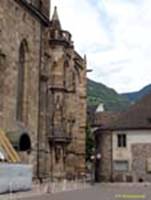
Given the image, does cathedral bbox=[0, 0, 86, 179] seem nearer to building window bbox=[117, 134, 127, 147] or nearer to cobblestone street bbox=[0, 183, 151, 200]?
building window bbox=[117, 134, 127, 147]

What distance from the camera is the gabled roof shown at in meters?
71.7

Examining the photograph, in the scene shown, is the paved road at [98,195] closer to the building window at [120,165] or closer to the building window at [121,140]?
the building window at [120,165]

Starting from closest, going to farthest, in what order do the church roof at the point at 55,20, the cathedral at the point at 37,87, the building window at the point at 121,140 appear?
the cathedral at the point at 37,87 → the church roof at the point at 55,20 → the building window at the point at 121,140

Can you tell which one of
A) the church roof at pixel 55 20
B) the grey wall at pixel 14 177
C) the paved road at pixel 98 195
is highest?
the church roof at pixel 55 20

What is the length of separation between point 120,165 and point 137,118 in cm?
570

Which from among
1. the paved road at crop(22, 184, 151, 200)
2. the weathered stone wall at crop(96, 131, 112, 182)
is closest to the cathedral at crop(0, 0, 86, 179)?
the weathered stone wall at crop(96, 131, 112, 182)

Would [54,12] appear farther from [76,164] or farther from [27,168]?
[27,168]

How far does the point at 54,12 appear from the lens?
227 feet

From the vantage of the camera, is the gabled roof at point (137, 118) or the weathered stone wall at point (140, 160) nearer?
the weathered stone wall at point (140, 160)

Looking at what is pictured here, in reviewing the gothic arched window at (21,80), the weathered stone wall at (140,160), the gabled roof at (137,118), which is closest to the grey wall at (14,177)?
the gothic arched window at (21,80)

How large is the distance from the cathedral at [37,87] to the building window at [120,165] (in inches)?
180

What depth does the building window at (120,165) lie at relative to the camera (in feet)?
231

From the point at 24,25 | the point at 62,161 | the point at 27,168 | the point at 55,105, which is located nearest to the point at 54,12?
the point at 55,105

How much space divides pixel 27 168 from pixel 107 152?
114 feet
